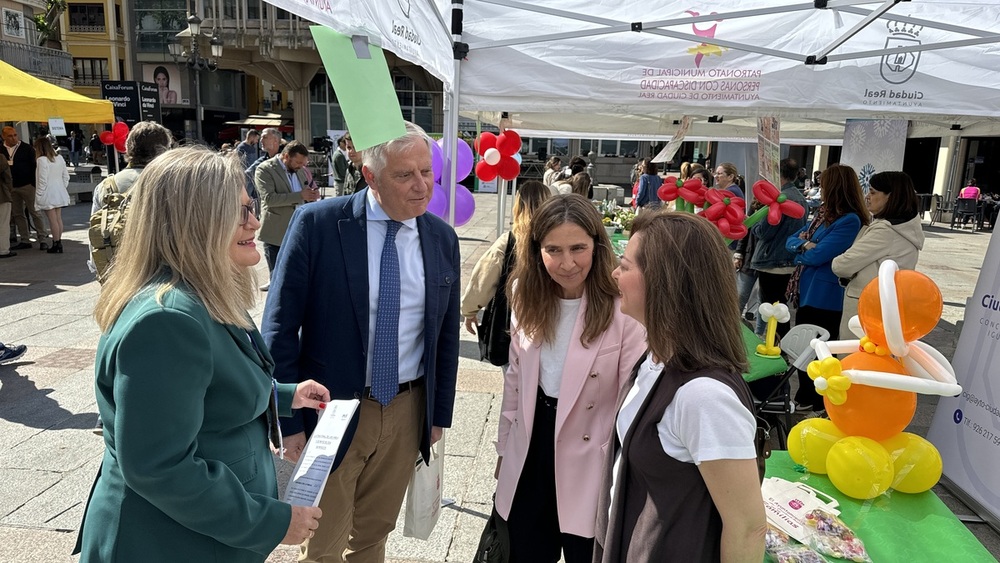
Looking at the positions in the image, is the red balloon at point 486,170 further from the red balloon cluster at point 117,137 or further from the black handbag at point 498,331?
the red balloon cluster at point 117,137

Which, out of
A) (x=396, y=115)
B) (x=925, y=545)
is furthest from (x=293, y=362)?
(x=925, y=545)

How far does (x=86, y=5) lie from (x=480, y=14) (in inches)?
1978

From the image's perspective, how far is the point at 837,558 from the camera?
6.18ft

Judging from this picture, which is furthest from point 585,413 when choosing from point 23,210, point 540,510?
point 23,210

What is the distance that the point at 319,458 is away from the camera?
4.97ft

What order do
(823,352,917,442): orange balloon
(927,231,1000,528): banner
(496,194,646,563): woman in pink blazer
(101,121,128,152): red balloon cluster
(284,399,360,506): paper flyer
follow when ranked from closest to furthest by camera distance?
(284,399,360,506): paper flyer, (496,194,646,563): woman in pink blazer, (823,352,917,442): orange balloon, (927,231,1000,528): banner, (101,121,128,152): red balloon cluster

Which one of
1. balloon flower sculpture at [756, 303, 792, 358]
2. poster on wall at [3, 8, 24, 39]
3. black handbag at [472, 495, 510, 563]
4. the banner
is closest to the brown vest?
black handbag at [472, 495, 510, 563]

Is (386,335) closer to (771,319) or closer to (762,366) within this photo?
(762,366)

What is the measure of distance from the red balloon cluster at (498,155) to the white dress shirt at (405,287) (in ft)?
12.2

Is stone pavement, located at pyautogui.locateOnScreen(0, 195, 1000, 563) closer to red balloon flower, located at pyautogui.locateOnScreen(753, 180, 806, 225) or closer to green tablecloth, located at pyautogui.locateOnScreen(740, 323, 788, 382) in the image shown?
green tablecloth, located at pyautogui.locateOnScreen(740, 323, 788, 382)

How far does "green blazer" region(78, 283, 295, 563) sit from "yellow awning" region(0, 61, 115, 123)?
8.43 metres

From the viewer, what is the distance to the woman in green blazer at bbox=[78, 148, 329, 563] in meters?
1.16

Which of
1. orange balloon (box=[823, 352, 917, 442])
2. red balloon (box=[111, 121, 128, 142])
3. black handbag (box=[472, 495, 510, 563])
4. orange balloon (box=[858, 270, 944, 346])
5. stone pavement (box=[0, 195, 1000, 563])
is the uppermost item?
red balloon (box=[111, 121, 128, 142])

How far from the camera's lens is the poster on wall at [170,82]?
4166 cm
